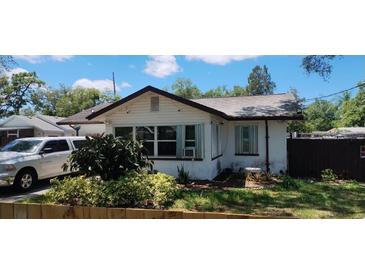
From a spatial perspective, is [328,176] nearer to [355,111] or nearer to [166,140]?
[166,140]

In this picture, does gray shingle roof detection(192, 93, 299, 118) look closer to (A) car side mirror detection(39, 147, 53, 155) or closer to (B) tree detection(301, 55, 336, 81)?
(B) tree detection(301, 55, 336, 81)

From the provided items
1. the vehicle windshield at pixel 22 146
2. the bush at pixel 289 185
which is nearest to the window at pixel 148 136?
the vehicle windshield at pixel 22 146

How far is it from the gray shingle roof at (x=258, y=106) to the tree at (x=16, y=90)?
7082mm

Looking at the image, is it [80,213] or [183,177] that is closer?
[80,213]

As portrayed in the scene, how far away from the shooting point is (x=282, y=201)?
6.35 metres

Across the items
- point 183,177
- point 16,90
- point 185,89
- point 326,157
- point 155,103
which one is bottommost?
point 183,177

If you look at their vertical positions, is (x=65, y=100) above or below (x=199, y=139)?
above

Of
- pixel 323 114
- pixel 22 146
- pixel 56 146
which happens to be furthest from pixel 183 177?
pixel 323 114

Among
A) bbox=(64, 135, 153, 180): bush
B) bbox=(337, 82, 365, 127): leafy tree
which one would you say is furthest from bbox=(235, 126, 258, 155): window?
bbox=(337, 82, 365, 127): leafy tree

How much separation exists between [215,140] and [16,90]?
769 cm

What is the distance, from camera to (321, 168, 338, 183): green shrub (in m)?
9.49

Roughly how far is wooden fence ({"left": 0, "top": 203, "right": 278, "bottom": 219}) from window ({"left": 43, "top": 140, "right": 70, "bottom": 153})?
12.4 feet
